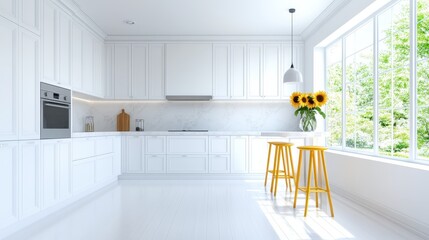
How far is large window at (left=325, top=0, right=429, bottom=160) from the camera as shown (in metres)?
2.90

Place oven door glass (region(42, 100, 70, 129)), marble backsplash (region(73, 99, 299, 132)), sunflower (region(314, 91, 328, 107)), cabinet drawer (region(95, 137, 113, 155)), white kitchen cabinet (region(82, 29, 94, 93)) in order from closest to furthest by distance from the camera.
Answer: oven door glass (region(42, 100, 70, 129))
sunflower (region(314, 91, 328, 107))
cabinet drawer (region(95, 137, 113, 155))
white kitchen cabinet (region(82, 29, 94, 93))
marble backsplash (region(73, 99, 299, 132))

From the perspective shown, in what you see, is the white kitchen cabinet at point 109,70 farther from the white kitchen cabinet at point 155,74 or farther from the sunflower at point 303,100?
the sunflower at point 303,100

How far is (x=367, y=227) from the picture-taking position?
9.39ft

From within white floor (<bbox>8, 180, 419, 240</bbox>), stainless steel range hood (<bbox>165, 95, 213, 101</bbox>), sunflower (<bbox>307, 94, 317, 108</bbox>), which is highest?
stainless steel range hood (<bbox>165, 95, 213, 101</bbox>)

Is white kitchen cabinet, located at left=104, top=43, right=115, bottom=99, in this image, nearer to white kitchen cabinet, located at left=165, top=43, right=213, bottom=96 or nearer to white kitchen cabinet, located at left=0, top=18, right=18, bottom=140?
white kitchen cabinet, located at left=165, top=43, right=213, bottom=96

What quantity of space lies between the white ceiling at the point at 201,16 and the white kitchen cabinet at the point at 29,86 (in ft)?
4.40

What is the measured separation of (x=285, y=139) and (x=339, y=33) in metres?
2.00

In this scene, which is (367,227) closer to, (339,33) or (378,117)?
(378,117)

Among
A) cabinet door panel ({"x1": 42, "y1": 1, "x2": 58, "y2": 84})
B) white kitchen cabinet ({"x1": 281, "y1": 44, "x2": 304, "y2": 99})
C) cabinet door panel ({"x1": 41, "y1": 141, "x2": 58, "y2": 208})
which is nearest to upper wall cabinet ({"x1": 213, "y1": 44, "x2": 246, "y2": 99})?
white kitchen cabinet ({"x1": 281, "y1": 44, "x2": 304, "y2": 99})

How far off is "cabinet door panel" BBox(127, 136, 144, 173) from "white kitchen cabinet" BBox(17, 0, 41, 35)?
264 centimetres

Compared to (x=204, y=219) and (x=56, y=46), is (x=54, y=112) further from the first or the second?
Result: (x=204, y=219)

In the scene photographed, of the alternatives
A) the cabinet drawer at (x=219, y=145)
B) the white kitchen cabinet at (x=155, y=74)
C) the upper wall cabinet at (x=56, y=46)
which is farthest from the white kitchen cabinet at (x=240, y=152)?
the upper wall cabinet at (x=56, y=46)

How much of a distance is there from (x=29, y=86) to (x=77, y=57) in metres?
1.50

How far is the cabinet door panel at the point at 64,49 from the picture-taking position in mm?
3900
